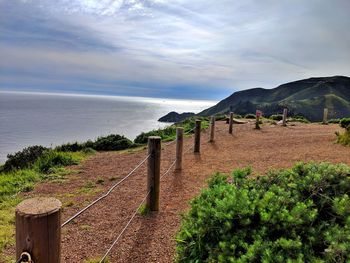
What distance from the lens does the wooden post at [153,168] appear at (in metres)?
4.70

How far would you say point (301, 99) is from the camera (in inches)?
3233

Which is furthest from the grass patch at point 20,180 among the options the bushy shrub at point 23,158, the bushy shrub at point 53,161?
the bushy shrub at point 23,158

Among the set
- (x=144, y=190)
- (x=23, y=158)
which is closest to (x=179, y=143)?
(x=144, y=190)

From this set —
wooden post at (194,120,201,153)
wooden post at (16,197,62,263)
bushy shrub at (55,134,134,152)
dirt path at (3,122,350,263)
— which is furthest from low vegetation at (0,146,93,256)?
wooden post at (194,120,201,153)

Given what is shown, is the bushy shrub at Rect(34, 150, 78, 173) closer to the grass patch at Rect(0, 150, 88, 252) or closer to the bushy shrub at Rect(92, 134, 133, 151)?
the grass patch at Rect(0, 150, 88, 252)

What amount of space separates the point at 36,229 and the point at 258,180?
2131 millimetres

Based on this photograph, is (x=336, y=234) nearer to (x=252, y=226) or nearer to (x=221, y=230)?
(x=252, y=226)

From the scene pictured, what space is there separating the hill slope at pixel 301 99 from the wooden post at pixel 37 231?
28.2 metres

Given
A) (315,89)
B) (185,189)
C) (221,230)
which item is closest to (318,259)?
(221,230)

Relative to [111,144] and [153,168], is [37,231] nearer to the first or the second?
[153,168]

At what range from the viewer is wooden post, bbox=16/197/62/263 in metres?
1.55

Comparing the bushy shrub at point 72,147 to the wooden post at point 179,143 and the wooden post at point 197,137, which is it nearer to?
Answer: the wooden post at point 197,137

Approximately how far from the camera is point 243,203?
2342 mm

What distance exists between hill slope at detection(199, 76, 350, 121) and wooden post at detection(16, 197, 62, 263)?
2821cm
